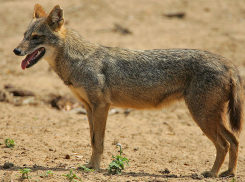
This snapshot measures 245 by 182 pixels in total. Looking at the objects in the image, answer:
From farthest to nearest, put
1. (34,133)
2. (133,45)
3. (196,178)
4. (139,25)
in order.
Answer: (139,25) → (133,45) → (34,133) → (196,178)

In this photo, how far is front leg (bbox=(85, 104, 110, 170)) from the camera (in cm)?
584

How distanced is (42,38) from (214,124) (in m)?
3.48

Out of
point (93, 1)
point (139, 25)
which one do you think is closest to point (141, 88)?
point (139, 25)

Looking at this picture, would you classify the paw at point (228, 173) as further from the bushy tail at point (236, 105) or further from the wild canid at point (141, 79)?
the bushy tail at point (236, 105)

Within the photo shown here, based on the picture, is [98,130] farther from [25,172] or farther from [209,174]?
[209,174]

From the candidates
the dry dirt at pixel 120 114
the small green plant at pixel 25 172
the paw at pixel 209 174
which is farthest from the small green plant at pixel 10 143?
the paw at pixel 209 174

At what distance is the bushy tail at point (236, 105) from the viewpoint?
5.67 m

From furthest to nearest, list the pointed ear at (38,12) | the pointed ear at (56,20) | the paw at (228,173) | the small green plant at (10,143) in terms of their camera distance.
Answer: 1. the pointed ear at (38,12)
2. the small green plant at (10,143)
3. the pointed ear at (56,20)
4. the paw at (228,173)

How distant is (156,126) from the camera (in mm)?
8359

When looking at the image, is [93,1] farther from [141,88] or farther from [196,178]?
[196,178]

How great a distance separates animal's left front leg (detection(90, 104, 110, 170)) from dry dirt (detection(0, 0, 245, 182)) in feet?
0.73

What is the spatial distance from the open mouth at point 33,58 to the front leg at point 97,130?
53.0 inches

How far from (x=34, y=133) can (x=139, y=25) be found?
9843 millimetres

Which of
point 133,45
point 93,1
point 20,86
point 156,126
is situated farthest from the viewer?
point 93,1
